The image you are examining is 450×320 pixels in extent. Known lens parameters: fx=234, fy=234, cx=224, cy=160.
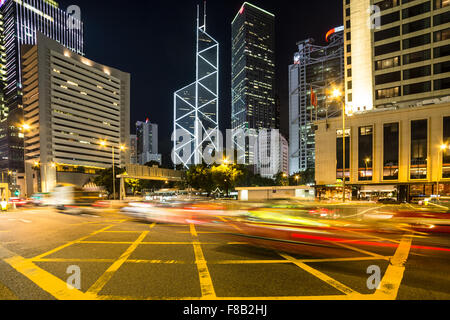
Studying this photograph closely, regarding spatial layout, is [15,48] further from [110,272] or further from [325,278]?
[325,278]

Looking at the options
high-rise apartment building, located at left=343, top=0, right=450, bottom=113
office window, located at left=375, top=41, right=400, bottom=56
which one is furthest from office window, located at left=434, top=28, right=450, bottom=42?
office window, located at left=375, top=41, right=400, bottom=56

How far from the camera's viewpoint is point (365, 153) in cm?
4519

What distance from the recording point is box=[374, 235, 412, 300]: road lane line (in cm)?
392

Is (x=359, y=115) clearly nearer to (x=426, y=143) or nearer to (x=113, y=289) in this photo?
(x=426, y=143)

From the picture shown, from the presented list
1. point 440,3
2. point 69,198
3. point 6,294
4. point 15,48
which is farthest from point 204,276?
point 15,48

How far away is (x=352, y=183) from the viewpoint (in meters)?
45.6

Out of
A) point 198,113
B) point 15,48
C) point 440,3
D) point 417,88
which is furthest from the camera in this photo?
point 198,113

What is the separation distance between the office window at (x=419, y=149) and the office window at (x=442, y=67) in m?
10.3

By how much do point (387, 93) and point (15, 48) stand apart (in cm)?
19949

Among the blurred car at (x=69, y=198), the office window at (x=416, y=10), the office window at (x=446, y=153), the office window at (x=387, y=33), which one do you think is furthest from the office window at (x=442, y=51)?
the blurred car at (x=69, y=198)

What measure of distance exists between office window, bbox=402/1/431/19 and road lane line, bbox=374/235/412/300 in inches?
2260

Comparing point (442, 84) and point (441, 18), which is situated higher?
point (441, 18)

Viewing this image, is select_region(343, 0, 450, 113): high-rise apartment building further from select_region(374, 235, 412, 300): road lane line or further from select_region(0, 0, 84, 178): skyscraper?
select_region(0, 0, 84, 178): skyscraper
